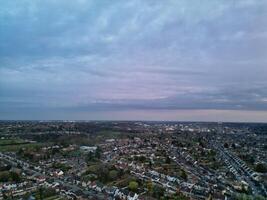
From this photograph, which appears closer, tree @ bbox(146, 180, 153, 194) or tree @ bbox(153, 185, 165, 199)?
tree @ bbox(153, 185, 165, 199)

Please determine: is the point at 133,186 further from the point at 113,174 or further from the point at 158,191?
the point at 113,174

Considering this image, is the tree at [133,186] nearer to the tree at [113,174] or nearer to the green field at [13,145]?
the tree at [113,174]

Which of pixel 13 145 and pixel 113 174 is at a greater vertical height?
pixel 113 174

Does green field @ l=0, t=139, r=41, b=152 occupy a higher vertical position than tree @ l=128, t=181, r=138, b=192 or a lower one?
lower

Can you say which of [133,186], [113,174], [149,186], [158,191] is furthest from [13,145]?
[158,191]

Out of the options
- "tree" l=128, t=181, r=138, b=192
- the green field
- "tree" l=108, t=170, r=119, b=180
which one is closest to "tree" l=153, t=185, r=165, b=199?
"tree" l=128, t=181, r=138, b=192

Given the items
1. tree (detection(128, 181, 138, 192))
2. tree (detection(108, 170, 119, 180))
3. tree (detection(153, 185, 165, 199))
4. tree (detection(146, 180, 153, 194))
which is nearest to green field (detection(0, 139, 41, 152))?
tree (detection(108, 170, 119, 180))

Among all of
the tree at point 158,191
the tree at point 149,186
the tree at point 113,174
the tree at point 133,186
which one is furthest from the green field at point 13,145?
the tree at point 158,191

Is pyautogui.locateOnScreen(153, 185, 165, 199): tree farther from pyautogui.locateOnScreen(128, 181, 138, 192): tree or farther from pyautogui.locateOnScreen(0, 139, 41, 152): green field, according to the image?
pyautogui.locateOnScreen(0, 139, 41, 152): green field

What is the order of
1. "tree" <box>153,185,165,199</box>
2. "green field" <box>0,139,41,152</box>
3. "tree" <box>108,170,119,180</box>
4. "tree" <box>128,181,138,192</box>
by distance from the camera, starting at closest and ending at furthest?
"tree" <box>153,185,165,199</box>, "tree" <box>128,181,138,192</box>, "tree" <box>108,170,119,180</box>, "green field" <box>0,139,41,152</box>

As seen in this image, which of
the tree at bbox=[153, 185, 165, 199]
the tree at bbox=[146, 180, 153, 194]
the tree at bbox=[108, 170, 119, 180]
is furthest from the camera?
the tree at bbox=[108, 170, 119, 180]

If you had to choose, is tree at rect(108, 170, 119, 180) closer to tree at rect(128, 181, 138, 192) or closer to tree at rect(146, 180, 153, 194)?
tree at rect(128, 181, 138, 192)
